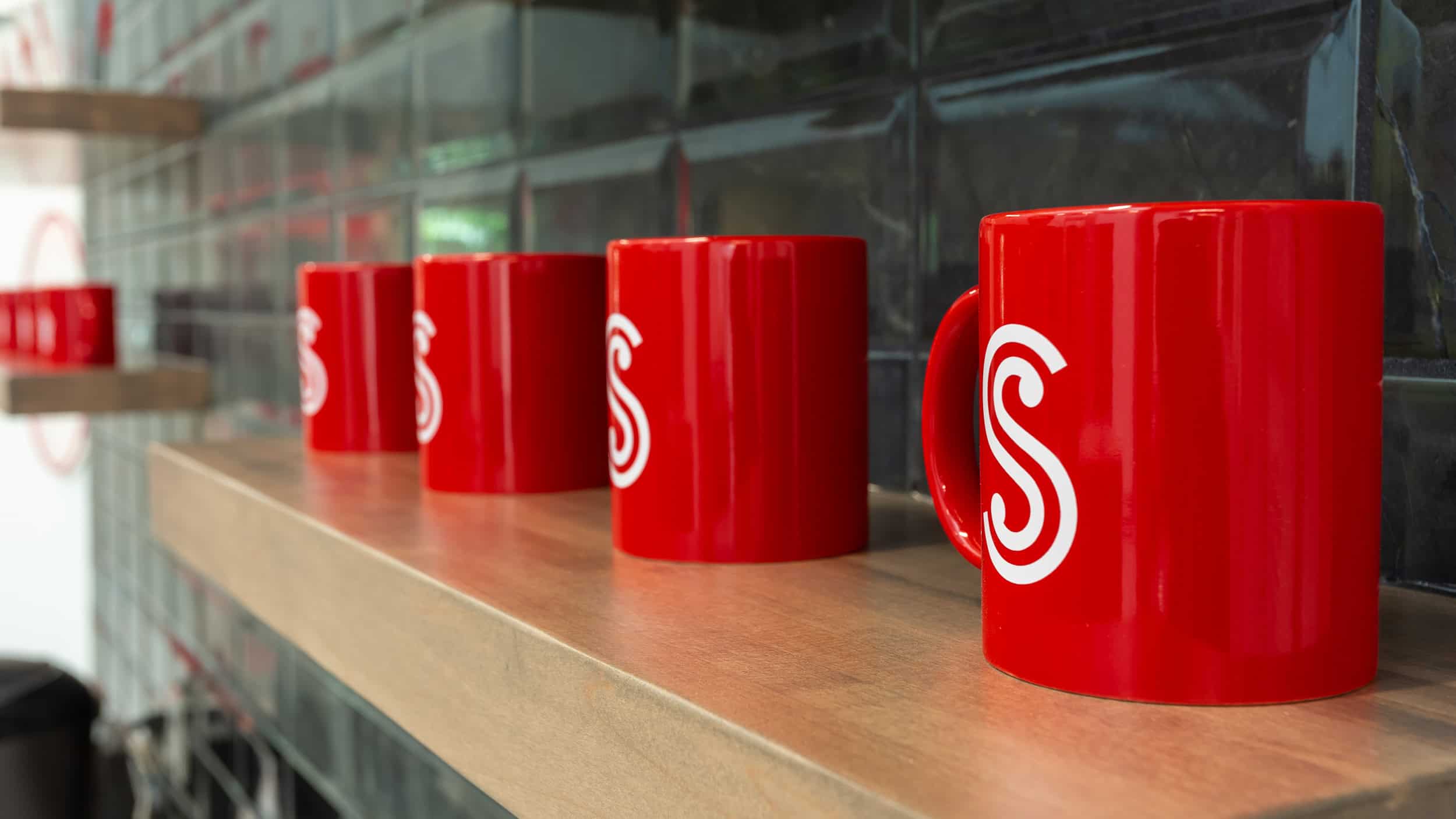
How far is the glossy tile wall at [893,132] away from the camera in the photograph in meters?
0.38

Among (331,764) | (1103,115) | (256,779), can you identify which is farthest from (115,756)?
(1103,115)

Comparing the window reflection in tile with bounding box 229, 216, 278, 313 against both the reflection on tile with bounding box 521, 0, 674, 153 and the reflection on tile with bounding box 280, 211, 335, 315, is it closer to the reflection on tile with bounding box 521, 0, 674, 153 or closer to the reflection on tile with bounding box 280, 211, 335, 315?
the reflection on tile with bounding box 280, 211, 335, 315

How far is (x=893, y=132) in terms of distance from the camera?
1.88 ft

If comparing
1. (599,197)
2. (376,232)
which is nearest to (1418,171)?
(599,197)

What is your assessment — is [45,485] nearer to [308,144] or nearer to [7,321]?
[7,321]

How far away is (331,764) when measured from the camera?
4.00 feet

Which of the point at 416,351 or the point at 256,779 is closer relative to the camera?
the point at 416,351

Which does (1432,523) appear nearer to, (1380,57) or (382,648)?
(1380,57)

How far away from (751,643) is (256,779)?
1332mm

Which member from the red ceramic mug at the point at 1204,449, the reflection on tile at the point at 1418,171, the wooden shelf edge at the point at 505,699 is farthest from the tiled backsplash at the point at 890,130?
the wooden shelf edge at the point at 505,699

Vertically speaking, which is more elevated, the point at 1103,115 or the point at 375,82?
the point at 375,82

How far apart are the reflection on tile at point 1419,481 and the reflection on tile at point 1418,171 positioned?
13mm

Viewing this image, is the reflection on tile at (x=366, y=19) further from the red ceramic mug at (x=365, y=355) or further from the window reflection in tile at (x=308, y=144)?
the red ceramic mug at (x=365, y=355)

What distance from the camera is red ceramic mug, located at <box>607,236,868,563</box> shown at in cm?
42
